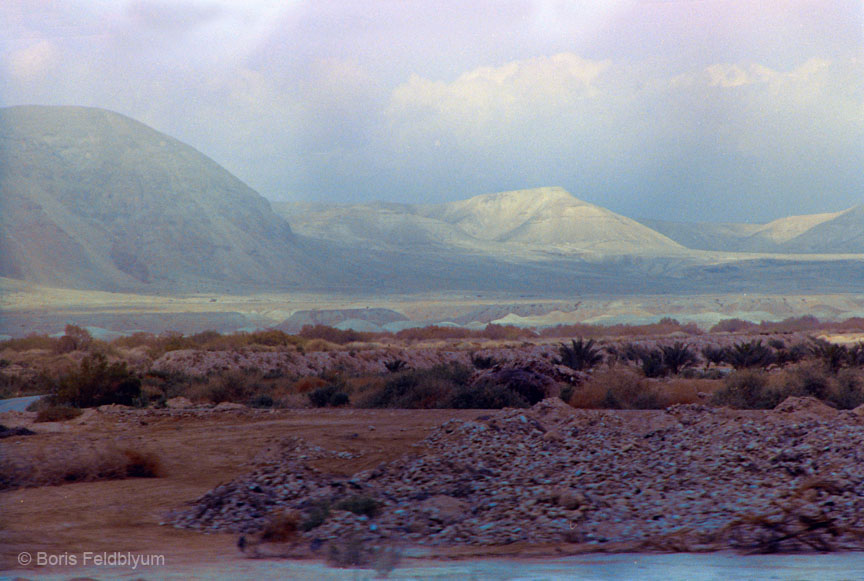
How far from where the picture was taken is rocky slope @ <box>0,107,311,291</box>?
92.5 metres

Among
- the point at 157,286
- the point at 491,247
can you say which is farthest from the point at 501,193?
the point at 157,286

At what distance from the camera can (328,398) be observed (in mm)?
21609

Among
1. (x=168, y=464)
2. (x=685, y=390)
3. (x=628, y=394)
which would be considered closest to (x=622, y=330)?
(x=685, y=390)

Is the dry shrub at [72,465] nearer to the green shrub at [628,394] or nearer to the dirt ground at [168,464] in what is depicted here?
the dirt ground at [168,464]

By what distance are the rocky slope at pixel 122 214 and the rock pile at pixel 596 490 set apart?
82.8 metres

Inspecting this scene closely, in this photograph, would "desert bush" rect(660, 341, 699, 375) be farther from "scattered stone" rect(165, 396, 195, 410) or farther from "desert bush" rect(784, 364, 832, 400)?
"scattered stone" rect(165, 396, 195, 410)

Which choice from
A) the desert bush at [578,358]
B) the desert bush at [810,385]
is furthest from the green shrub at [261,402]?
the desert bush at [578,358]

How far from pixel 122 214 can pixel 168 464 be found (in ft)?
336

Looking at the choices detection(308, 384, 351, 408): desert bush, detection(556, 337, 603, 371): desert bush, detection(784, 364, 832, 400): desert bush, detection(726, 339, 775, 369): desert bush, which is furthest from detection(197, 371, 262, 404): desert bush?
detection(726, 339, 775, 369): desert bush

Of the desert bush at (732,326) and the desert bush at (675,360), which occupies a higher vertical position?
the desert bush at (675,360)

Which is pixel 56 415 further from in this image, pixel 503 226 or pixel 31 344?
pixel 503 226

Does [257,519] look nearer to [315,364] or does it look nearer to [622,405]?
[622,405]

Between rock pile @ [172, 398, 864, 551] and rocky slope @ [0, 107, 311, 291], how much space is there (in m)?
82.8

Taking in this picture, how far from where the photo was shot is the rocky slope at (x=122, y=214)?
92.5 m
